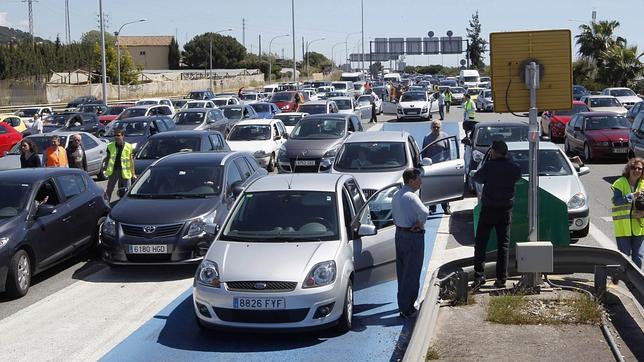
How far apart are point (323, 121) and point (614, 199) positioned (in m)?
13.8

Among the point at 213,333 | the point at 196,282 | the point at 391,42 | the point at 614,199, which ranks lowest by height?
the point at 213,333

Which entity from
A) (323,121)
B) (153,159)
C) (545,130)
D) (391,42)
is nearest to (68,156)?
(153,159)

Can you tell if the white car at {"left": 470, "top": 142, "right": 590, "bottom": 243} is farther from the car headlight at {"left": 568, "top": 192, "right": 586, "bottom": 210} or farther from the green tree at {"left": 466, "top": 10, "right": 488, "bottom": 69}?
the green tree at {"left": 466, "top": 10, "right": 488, "bottom": 69}

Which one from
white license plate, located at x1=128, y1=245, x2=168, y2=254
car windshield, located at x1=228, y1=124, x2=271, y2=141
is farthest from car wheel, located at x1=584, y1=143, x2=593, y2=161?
white license plate, located at x1=128, y1=245, x2=168, y2=254

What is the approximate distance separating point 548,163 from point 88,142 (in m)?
13.9

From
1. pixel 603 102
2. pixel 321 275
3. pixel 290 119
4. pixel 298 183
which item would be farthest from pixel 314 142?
pixel 603 102

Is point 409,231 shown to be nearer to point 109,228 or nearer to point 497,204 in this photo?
point 497,204

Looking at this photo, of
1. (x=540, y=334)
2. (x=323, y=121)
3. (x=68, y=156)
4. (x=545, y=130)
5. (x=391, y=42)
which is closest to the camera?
(x=540, y=334)

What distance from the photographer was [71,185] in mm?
12406

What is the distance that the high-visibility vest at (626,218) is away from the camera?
966 cm

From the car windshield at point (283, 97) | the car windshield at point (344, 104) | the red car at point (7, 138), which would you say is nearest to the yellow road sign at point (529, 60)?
the red car at point (7, 138)

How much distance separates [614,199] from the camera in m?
9.81

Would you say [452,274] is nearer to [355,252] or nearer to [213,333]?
[355,252]

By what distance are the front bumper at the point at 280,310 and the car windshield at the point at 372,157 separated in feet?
23.5
